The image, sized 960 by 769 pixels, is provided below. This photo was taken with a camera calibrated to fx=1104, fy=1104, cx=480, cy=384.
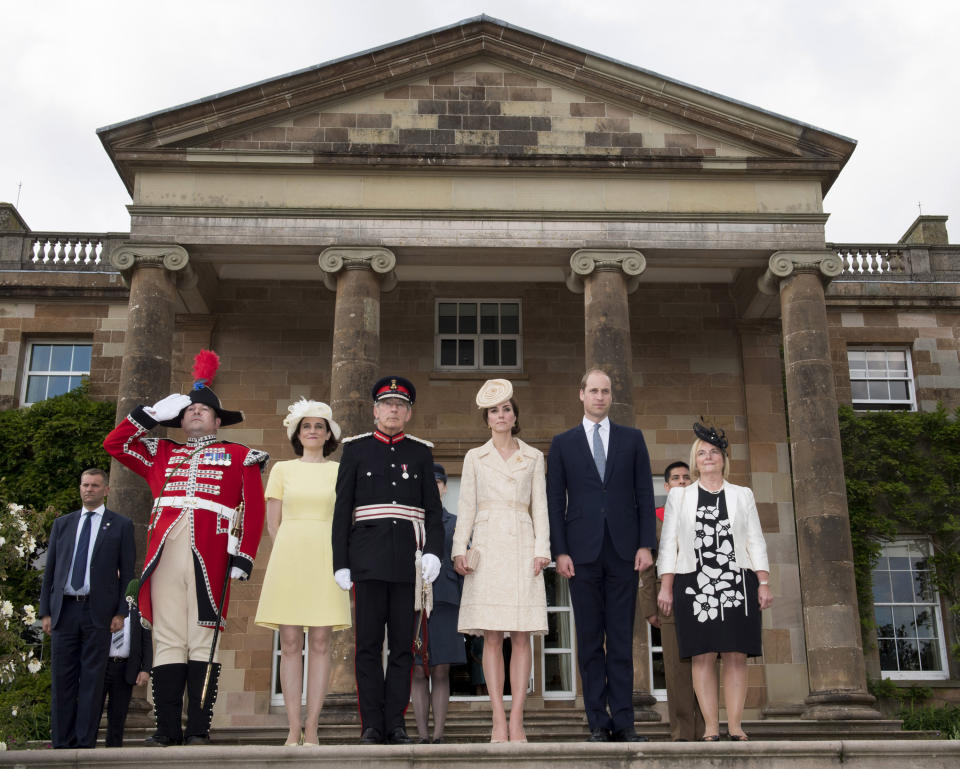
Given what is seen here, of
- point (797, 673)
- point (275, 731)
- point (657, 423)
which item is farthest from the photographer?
point (657, 423)

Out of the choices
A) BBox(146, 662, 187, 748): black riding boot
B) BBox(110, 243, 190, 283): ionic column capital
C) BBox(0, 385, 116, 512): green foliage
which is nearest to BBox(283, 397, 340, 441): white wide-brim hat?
BBox(146, 662, 187, 748): black riding boot

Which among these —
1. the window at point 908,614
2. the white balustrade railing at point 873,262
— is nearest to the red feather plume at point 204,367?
the window at point 908,614

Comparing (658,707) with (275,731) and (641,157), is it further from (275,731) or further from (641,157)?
(641,157)

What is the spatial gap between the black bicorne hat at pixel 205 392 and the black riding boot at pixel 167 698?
176 cm

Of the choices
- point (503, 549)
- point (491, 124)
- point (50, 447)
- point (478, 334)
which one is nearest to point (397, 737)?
point (503, 549)

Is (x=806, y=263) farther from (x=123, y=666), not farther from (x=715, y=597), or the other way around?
(x=123, y=666)

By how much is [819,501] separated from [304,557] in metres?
8.77

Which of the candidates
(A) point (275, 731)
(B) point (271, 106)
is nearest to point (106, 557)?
(A) point (275, 731)

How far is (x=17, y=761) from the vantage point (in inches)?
242

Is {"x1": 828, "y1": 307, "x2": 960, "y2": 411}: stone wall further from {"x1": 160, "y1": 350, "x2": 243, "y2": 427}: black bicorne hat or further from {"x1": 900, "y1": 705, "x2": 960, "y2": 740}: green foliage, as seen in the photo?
{"x1": 160, "y1": 350, "x2": 243, "y2": 427}: black bicorne hat

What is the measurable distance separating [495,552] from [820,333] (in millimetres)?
9185

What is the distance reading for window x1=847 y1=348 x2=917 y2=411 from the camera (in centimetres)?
2017

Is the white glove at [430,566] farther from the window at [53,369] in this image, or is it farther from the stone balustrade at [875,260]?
the stone balustrade at [875,260]

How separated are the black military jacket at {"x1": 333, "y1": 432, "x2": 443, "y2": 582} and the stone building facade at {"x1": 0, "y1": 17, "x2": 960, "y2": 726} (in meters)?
6.56
